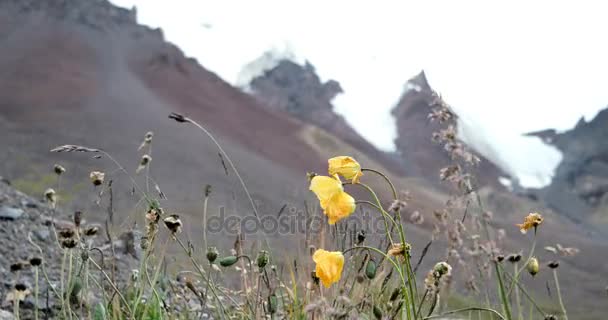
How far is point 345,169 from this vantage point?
62.9 inches

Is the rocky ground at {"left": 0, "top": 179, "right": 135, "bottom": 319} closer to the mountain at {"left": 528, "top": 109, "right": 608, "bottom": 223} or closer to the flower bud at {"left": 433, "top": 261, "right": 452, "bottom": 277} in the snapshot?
the flower bud at {"left": 433, "top": 261, "right": 452, "bottom": 277}

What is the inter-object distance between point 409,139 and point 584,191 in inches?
947

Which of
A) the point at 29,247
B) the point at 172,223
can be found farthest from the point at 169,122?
the point at 172,223

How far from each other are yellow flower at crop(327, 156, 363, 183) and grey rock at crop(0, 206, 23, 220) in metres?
5.78

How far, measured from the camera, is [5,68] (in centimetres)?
4731

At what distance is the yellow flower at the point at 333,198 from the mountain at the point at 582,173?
74353 millimetres

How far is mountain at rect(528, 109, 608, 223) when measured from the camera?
71.8 m

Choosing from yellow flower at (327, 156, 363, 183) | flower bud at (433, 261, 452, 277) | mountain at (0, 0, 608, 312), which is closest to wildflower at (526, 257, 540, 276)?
flower bud at (433, 261, 452, 277)

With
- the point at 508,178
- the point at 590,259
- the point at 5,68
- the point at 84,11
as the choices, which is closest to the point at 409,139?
the point at 508,178

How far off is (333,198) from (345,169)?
0.10m

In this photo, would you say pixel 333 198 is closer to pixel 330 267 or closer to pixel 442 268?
pixel 330 267

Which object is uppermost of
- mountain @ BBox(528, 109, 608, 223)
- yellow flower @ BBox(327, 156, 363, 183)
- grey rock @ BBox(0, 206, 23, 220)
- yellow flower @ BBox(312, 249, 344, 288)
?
mountain @ BBox(528, 109, 608, 223)

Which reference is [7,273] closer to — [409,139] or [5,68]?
[5,68]

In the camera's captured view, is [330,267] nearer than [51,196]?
Yes
